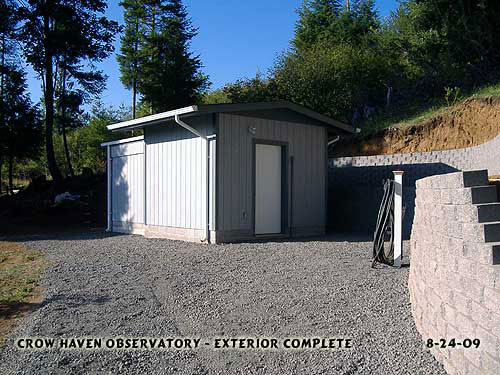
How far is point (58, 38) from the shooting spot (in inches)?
741

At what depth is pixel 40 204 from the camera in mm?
17188

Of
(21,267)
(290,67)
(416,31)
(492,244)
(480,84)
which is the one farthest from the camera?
(290,67)

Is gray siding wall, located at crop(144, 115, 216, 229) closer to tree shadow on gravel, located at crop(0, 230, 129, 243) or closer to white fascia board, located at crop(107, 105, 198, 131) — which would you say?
white fascia board, located at crop(107, 105, 198, 131)

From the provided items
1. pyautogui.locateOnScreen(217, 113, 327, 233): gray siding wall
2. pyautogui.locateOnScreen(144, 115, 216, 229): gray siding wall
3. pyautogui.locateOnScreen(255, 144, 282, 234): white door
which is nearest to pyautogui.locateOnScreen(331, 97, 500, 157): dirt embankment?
pyautogui.locateOnScreen(217, 113, 327, 233): gray siding wall

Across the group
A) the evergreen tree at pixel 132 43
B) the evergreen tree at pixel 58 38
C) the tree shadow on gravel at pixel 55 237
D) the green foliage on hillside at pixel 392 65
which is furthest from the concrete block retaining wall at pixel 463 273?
the evergreen tree at pixel 132 43

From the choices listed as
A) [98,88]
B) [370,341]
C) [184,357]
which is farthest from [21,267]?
[98,88]

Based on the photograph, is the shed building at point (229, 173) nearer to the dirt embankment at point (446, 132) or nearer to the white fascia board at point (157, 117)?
the white fascia board at point (157, 117)

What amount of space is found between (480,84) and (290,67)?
27.4ft

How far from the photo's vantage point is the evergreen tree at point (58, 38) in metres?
18.8

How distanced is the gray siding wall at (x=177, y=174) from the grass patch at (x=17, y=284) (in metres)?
2.84

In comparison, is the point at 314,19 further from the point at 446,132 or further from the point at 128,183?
the point at 128,183

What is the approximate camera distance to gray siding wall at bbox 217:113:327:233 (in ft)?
29.9

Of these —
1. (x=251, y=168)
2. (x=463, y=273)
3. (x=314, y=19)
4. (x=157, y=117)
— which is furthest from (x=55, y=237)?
(x=314, y=19)

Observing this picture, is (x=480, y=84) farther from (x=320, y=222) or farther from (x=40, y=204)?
(x=40, y=204)
